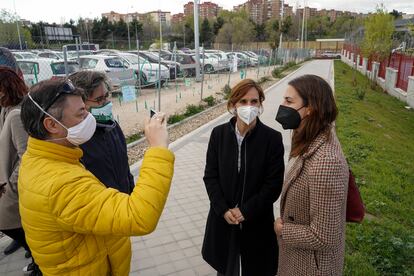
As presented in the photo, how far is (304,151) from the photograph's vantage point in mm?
1917

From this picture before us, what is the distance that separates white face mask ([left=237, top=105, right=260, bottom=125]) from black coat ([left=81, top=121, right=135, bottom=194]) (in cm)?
97

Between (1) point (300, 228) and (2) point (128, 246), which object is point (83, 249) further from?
(1) point (300, 228)

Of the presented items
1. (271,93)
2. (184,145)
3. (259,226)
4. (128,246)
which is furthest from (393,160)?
(271,93)

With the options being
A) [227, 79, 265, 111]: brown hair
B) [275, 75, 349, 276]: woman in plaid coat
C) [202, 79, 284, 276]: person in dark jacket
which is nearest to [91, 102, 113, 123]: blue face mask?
[202, 79, 284, 276]: person in dark jacket

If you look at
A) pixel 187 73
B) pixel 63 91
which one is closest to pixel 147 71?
pixel 187 73

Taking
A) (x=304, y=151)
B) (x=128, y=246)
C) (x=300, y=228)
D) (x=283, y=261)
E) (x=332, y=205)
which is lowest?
(x=283, y=261)

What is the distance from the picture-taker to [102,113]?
8.04ft

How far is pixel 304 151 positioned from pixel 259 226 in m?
0.86

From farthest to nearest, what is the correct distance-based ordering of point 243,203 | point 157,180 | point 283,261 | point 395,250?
point 395,250, point 243,203, point 283,261, point 157,180

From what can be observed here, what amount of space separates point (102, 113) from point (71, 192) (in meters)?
1.21

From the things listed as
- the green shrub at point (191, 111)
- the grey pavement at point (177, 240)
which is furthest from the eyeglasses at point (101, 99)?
the green shrub at point (191, 111)

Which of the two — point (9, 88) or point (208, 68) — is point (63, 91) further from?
point (208, 68)

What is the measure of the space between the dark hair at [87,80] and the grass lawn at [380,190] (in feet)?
9.47

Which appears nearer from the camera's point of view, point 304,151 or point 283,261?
point 304,151
